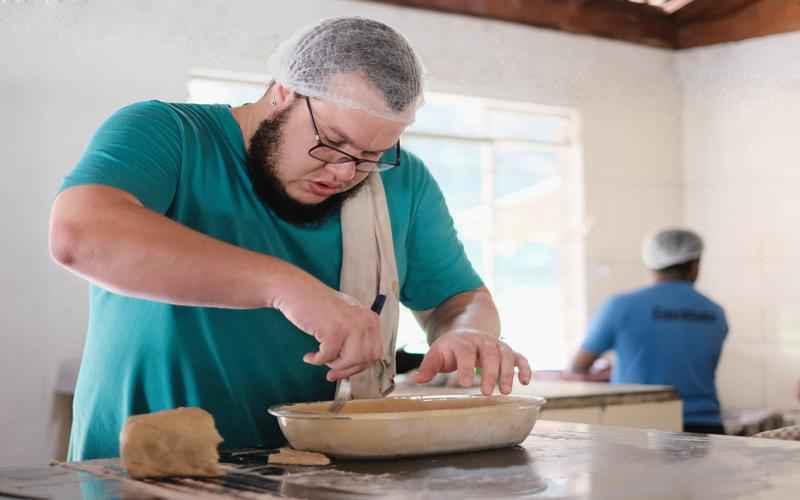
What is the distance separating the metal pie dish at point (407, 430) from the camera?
1.30 metres

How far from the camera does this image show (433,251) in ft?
6.26

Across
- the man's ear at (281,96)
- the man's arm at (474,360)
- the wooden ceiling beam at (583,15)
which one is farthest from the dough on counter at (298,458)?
the wooden ceiling beam at (583,15)

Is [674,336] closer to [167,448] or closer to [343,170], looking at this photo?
[343,170]

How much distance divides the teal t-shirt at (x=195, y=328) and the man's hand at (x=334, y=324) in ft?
0.99

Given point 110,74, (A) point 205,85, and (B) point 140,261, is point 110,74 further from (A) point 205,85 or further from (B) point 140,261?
(B) point 140,261

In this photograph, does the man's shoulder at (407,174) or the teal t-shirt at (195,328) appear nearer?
the teal t-shirt at (195,328)

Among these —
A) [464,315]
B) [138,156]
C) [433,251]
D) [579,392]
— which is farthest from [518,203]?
[138,156]

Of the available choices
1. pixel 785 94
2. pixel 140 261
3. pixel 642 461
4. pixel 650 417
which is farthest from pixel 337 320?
pixel 785 94

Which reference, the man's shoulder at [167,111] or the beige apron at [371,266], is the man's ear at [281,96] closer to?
the man's shoulder at [167,111]

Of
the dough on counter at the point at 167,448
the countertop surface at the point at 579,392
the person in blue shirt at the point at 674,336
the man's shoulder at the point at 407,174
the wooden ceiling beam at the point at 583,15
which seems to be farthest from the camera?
the wooden ceiling beam at the point at 583,15

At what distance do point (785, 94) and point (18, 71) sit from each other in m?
4.20

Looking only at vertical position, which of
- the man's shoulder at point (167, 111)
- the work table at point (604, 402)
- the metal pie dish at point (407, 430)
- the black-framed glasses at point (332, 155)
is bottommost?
the work table at point (604, 402)

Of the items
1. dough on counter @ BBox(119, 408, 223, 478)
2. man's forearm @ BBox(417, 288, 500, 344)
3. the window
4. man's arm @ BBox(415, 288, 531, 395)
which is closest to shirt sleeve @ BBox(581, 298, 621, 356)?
the window

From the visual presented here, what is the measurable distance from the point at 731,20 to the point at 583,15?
3.00ft
